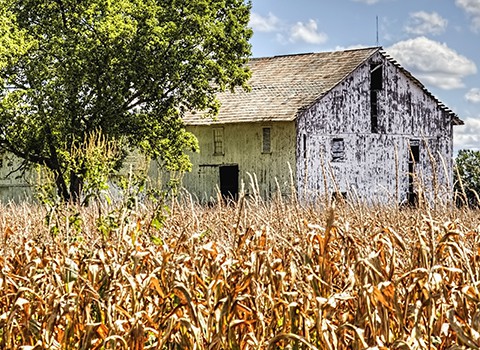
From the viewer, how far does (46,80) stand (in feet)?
103

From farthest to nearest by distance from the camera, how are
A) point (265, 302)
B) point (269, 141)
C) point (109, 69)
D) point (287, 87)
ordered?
point (287, 87) → point (269, 141) → point (109, 69) → point (265, 302)

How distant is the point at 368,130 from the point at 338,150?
1.88 meters

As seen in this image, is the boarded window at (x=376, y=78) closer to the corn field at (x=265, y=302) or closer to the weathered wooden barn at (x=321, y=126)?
the weathered wooden barn at (x=321, y=126)

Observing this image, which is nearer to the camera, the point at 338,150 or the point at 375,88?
the point at 338,150

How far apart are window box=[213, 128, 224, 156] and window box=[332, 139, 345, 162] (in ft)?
15.4

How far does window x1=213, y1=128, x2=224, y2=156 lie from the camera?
1478 inches

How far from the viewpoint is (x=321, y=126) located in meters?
35.5

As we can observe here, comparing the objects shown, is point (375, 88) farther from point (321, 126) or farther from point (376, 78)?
point (321, 126)

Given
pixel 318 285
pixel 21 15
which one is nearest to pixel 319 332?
pixel 318 285

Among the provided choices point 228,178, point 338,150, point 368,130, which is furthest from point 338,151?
point 228,178

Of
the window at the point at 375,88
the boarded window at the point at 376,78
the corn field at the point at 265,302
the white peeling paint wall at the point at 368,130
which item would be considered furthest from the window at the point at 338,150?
the corn field at the point at 265,302

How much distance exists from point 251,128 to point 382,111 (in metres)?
5.79

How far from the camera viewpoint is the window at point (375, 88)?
3769 centimetres

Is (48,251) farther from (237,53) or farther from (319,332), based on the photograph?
(237,53)
